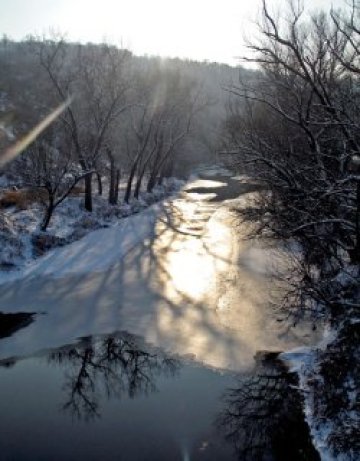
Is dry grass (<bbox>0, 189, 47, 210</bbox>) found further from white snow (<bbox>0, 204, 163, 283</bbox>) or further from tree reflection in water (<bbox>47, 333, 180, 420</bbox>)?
tree reflection in water (<bbox>47, 333, 180, 420</bbox>)

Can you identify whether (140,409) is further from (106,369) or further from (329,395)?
(329,395)

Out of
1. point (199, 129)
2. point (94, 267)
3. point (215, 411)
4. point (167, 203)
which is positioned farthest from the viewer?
point (199, 129)

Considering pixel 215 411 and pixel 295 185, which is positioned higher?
pixel 295 185

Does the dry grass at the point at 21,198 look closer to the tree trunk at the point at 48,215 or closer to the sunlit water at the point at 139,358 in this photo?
the tree trunk at the point at 48,215

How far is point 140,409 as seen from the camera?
9797mm

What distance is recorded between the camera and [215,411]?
9766mm

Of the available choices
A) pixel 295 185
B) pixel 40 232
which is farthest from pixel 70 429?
pixel 40 232

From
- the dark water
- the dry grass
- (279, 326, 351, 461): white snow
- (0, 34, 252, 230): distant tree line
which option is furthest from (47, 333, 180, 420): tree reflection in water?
the dry grass

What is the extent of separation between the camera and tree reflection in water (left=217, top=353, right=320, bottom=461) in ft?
27.9

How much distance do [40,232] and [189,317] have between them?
9.66 meters

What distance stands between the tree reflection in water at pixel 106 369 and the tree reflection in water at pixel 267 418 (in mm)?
1715

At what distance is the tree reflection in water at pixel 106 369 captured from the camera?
10.3 metres

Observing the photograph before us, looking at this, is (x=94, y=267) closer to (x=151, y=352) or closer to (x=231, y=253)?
(x=231, y=253)

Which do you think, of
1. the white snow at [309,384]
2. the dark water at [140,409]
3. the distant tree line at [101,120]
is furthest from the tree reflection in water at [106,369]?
the distant tree line at [101,120]
